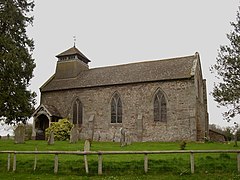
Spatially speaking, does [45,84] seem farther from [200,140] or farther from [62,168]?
[62,168]

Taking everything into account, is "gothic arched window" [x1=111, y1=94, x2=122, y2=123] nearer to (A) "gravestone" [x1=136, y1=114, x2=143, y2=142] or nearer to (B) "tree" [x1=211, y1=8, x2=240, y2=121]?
(A) "gravestone" [x1=136, y1=114, x2=143, y2=142]

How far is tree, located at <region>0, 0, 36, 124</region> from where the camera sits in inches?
792

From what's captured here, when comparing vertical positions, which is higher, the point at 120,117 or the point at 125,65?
the point at 125,65

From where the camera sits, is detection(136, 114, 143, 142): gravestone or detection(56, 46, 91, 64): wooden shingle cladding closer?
detection(136, 114, 143, 142): gravestone

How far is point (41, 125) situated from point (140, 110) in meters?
13.0

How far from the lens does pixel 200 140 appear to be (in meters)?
28.5

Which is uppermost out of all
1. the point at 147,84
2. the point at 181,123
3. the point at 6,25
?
the point at 6,25

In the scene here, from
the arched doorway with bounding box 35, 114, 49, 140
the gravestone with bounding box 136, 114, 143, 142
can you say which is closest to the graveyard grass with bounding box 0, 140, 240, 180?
the gravestone with bounding box 136, 114, 143, 142

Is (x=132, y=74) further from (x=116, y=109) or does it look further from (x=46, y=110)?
(x=46, y=110)

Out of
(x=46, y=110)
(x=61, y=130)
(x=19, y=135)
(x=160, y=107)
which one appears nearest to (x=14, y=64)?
(x=19, y=135)

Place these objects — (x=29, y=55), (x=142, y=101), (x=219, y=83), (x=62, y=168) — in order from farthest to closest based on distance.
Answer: (x=142, y=101), (x=29, y=55), (x=219, y=83), (x=62, y=168)

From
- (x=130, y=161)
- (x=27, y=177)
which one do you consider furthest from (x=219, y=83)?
(x=27, y=177)

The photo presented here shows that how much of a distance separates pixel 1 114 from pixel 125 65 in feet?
64.8

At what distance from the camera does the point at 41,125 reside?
3497 centimetres
